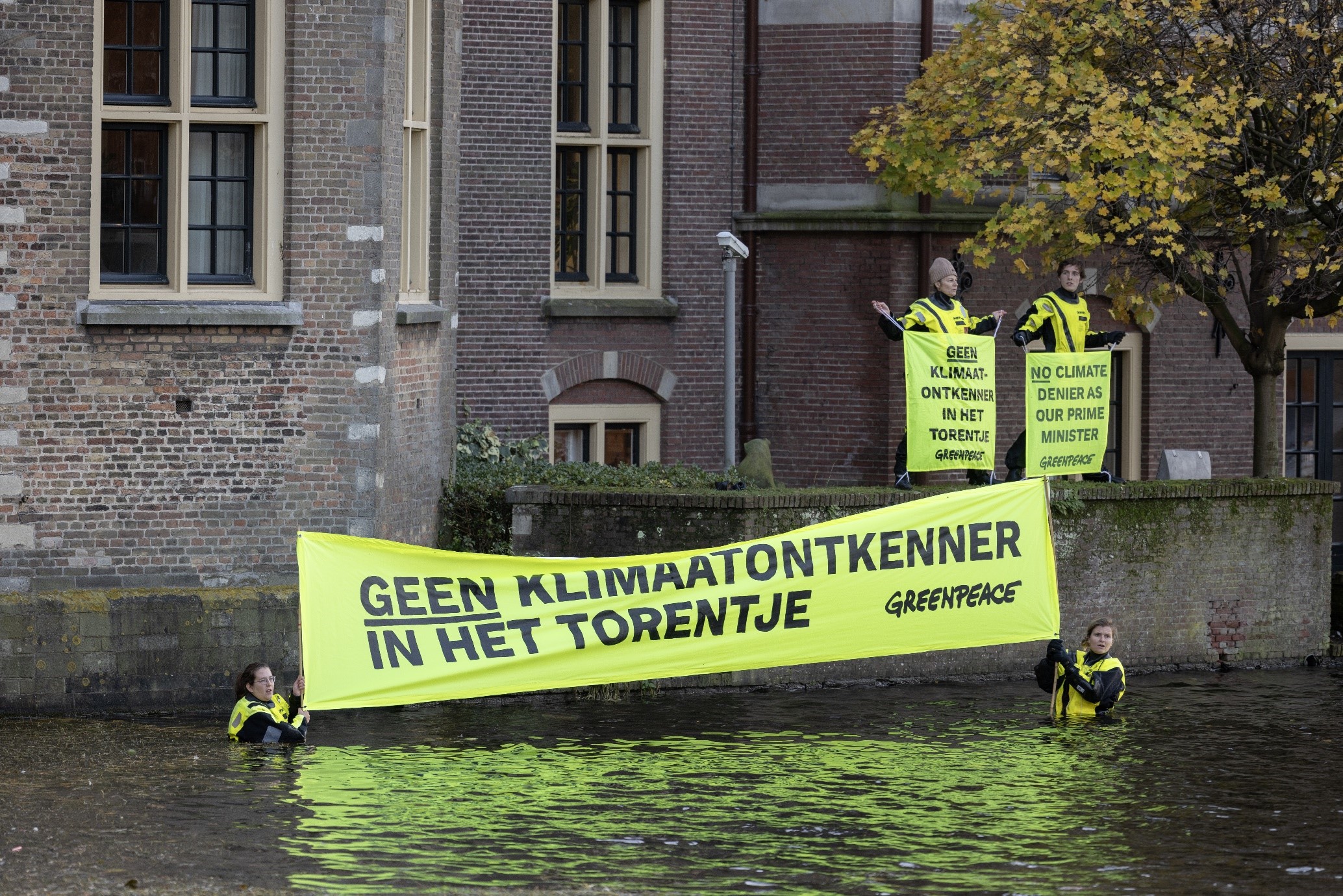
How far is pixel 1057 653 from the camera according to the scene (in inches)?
612

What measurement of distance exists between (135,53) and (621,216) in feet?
26.7

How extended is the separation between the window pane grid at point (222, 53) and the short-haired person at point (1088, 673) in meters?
7.68

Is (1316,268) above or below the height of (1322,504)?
above

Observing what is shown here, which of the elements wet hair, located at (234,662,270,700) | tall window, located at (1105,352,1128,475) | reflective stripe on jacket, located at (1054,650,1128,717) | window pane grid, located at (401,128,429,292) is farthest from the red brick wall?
wet hair, located at (234,662,270,700)

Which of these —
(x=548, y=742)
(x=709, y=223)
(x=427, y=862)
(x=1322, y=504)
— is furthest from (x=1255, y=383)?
(x=427, y=862)

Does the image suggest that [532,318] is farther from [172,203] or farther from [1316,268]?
[1316,268]

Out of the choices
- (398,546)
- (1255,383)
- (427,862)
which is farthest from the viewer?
(1255,383)

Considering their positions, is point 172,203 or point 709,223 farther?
point 709,223

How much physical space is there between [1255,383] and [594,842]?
11.8m

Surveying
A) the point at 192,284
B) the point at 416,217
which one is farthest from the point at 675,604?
the point at 416,217

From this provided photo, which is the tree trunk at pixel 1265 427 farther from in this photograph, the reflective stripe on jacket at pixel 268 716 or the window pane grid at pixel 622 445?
the reflective stripe on jacket at pixel 268 716

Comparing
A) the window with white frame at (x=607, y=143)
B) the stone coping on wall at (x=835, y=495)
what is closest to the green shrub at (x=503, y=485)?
the stone coping on wall at (x=835, y=495)

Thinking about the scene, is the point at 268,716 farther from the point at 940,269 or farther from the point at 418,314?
the point at 940,269

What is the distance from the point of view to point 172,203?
16.8 m
